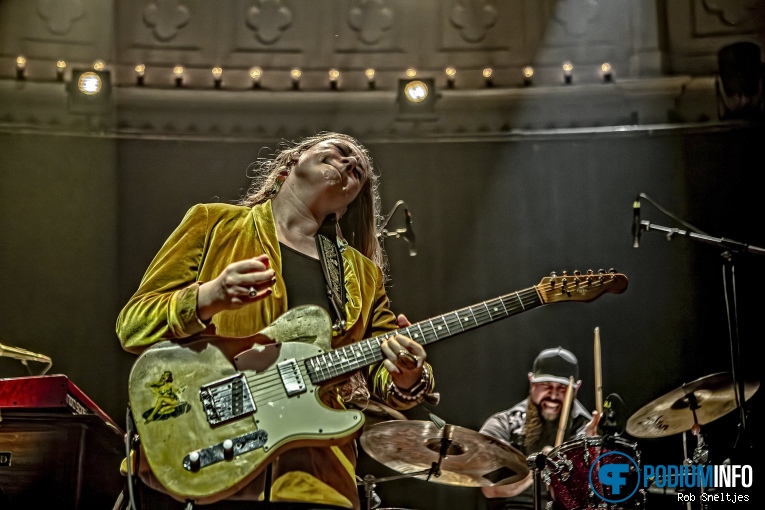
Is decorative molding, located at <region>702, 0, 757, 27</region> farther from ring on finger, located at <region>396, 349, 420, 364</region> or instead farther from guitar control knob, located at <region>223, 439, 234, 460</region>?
guitar control knob, located at <region>223, 439, 234, 460</region>

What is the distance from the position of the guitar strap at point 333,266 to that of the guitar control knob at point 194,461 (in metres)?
0.78

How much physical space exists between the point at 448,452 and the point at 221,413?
1.33m

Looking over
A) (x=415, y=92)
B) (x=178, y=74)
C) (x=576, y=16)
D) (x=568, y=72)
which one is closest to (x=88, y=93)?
(x=178, y=74)

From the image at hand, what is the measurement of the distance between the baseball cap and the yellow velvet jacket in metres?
1.50

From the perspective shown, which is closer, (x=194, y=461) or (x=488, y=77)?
(x=194, y=461)

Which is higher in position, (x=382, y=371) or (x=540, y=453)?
(x=382, y=371)

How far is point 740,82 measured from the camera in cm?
491

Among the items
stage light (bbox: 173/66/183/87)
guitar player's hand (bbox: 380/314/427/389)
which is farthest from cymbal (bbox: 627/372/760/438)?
stage light (bbox: 173/66/183/87)

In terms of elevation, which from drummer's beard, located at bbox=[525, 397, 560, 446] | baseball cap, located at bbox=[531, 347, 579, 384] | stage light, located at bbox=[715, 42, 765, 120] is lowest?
drummer's beard, located at bbox=[525, 397, 560, 446]

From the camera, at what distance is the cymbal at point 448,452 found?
377 centimetres

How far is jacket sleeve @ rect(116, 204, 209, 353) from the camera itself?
310 centimetres

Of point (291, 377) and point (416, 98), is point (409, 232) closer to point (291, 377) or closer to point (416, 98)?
point (416, 98)

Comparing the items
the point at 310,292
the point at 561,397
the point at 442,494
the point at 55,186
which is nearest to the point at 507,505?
the point at 442,494

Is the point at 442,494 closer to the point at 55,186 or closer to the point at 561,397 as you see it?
the point at 561,397
